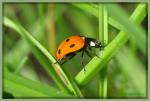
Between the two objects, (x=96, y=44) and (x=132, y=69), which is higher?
(x=96, y=44)

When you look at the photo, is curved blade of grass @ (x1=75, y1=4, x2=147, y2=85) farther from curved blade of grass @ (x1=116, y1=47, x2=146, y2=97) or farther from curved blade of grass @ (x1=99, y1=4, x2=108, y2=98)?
curved blade of grass @ (x1=116, y1=47, x2=146, y2=97)

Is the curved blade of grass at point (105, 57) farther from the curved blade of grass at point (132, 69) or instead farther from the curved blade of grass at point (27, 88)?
the curved blade of grass at point (132, 69)

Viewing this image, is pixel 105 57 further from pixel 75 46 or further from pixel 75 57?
pixel 75 57

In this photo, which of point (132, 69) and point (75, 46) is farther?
point (132, 69)

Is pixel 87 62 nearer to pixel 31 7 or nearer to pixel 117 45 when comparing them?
pixel 117 45

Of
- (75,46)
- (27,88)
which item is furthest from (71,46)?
(27,88)

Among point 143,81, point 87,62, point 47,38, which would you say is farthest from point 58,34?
point 87,62
